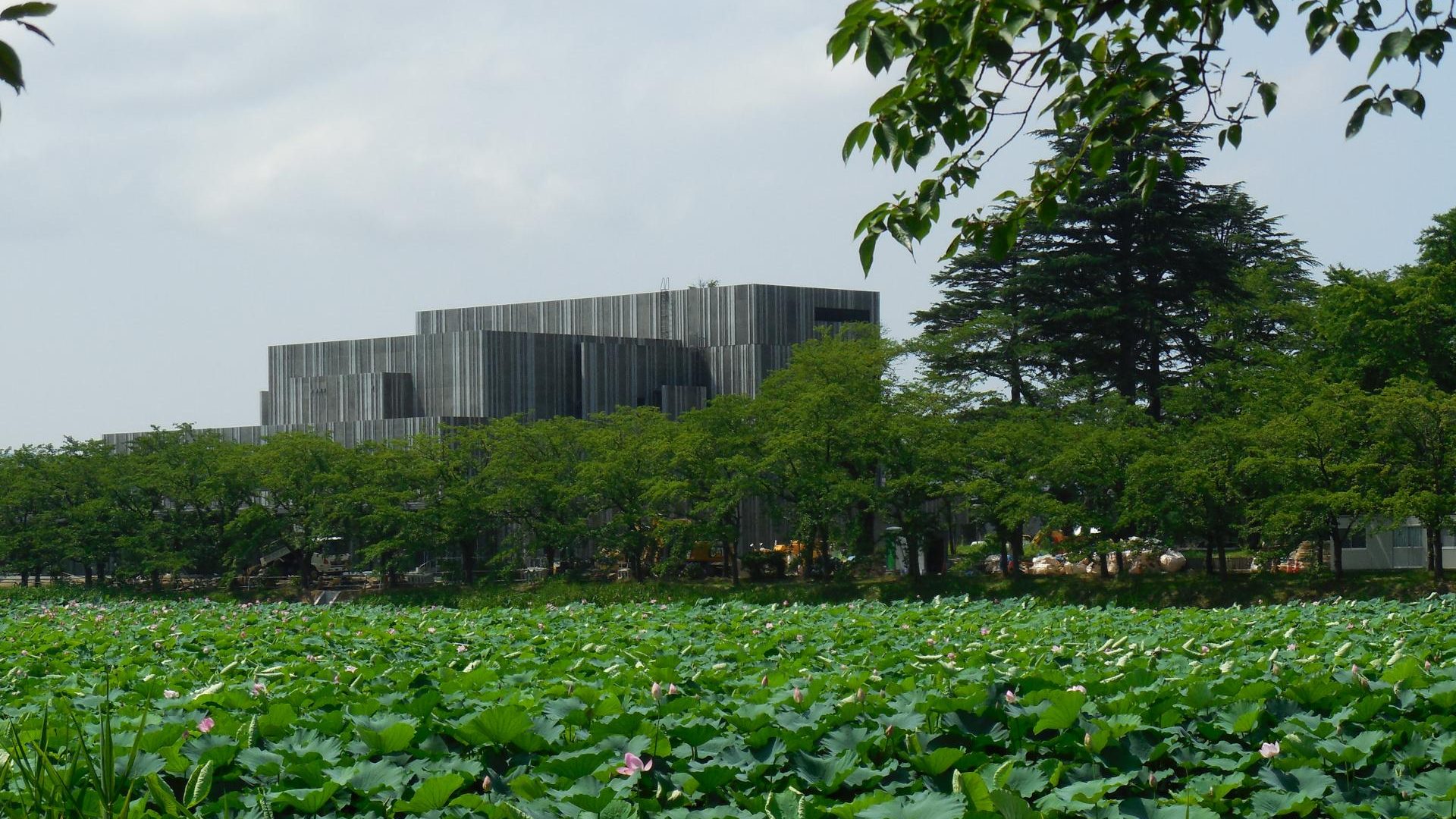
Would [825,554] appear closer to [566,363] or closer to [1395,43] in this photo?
[566,363]

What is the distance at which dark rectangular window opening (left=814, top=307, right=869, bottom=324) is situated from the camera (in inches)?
2181

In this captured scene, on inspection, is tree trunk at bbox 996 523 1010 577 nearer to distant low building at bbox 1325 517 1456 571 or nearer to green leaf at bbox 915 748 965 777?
distant low building at bbox 1325 517 1456 571

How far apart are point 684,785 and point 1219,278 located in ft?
120

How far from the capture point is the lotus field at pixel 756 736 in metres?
4.61

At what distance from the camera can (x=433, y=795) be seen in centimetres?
460

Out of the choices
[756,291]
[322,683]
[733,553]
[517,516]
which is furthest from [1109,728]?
[756,291]

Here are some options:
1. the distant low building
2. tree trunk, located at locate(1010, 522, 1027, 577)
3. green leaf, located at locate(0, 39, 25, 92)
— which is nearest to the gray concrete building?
tree trunk, located at locate(1010, 522, 1027, 577)

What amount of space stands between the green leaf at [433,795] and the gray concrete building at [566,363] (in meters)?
44.2

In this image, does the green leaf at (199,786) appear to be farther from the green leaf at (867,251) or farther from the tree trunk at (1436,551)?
the tree trunk at (1436,551)

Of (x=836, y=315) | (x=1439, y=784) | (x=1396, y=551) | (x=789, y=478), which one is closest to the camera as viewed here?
(x=1439, y=784)

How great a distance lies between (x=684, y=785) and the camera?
16.0ft

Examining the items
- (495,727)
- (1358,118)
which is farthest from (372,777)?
(1358,118)

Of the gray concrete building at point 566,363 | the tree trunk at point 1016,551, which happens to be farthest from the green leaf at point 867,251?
the gray concrete building at point 566,363

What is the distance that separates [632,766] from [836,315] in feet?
169
